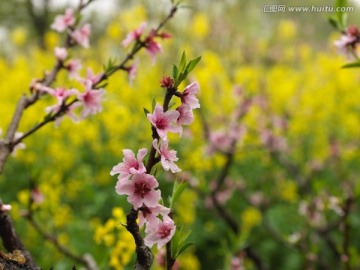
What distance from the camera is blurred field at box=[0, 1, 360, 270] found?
13.2 ft

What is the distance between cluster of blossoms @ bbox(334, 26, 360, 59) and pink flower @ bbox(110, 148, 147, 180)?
1138 mm

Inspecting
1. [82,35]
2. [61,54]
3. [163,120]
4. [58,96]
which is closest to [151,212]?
[163,120]

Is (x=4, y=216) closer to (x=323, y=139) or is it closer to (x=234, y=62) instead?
(x=323, y=139)

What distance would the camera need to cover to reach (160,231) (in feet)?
3.63

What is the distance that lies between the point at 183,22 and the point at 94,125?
23.0ft

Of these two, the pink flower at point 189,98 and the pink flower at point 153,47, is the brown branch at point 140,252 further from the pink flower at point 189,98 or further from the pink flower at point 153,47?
the pink flower at point 153,47

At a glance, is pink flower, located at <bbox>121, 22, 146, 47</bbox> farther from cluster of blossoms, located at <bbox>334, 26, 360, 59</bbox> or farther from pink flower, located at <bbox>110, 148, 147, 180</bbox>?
pink flower, located at <bbox>110, 148, 147, 180</bbox>

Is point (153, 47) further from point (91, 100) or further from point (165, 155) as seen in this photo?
point (165, 155)

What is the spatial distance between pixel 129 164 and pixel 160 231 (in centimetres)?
16

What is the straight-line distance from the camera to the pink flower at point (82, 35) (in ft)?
7.61

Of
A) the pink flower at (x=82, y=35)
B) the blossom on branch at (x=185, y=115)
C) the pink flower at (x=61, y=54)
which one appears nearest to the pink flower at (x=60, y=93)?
the pink flower at (x=61, y=54)

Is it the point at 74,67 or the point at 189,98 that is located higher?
the point at 189,98

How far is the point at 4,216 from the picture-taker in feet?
4.60

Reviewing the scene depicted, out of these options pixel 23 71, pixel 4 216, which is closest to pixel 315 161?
pixel 23 71
